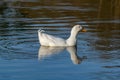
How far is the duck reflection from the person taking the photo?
15875 mm

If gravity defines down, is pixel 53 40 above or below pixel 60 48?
above

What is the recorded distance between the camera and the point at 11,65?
14.9 m

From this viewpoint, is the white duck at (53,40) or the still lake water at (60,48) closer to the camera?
the still lake water at (60,48)

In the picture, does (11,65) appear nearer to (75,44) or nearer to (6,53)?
(6,53)

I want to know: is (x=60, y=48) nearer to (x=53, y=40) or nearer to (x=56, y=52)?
(x=53, y=40)

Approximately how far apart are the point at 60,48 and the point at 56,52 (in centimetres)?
68

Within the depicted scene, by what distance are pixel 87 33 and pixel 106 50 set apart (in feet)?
10.7

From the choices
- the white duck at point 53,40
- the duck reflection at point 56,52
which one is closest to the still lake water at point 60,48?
the duck reflection at point 56,52

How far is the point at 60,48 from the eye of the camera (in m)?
17.5

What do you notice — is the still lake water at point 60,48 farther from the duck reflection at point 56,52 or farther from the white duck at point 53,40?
the white duck at point 53,40

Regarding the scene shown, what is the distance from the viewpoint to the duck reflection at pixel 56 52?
1588cm

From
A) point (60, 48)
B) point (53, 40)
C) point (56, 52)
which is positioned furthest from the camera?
point (53, 40)

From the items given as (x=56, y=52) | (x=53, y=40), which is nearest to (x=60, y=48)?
(x=53, y=40)

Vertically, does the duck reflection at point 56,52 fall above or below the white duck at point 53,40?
below
